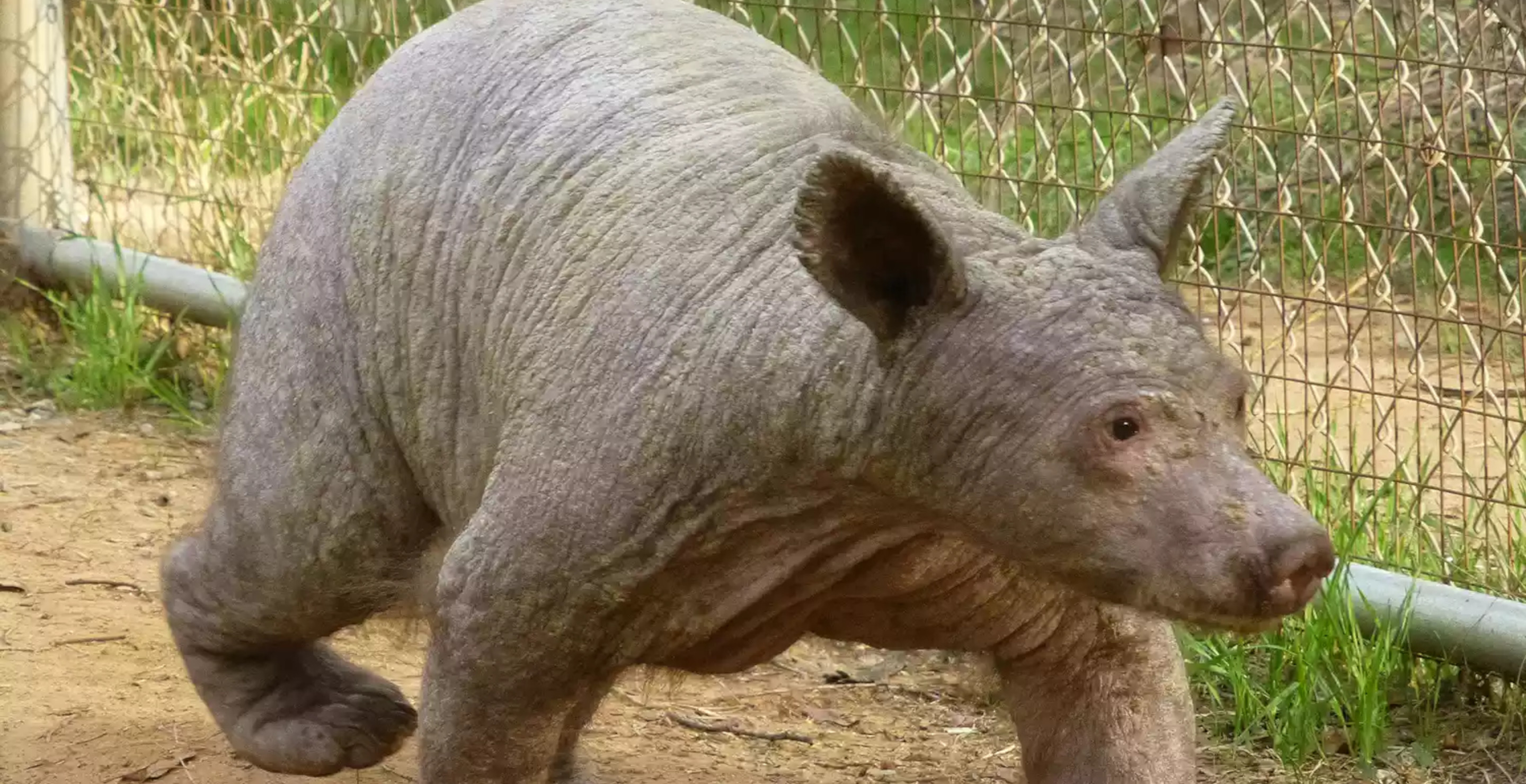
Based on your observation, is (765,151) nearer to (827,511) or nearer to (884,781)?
(827,511)

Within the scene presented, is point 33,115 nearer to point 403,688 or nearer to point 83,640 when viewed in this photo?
point 83,640

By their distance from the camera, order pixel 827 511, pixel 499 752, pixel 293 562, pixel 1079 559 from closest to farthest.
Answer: pixel 1079 559 → pixel 827 511 → pixel 499 752 → pixel 293 562

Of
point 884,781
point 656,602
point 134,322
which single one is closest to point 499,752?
point 656,602

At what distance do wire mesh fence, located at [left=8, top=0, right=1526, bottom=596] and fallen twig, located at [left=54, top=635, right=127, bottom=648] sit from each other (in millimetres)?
2038

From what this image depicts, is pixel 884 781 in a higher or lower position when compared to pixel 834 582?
lower

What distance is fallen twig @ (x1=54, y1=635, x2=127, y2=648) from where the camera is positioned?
5.61 m

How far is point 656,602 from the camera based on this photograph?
349 cm

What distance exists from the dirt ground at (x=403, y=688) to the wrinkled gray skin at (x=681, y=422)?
511 millimetres

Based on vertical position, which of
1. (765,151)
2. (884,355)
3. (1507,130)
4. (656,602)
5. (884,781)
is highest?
(1507,130)

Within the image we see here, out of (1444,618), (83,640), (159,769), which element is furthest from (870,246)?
Answer: (83,640)

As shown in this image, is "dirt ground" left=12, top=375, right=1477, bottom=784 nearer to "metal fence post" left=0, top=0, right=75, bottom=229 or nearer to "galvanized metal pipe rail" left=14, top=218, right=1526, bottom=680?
Answer: "galvanized metal pipe rail" left=14, top=218, right=1526, bottom=680

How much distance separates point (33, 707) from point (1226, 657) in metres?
2.82

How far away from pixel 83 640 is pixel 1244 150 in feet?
15.9

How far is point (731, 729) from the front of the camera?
17.5ft
